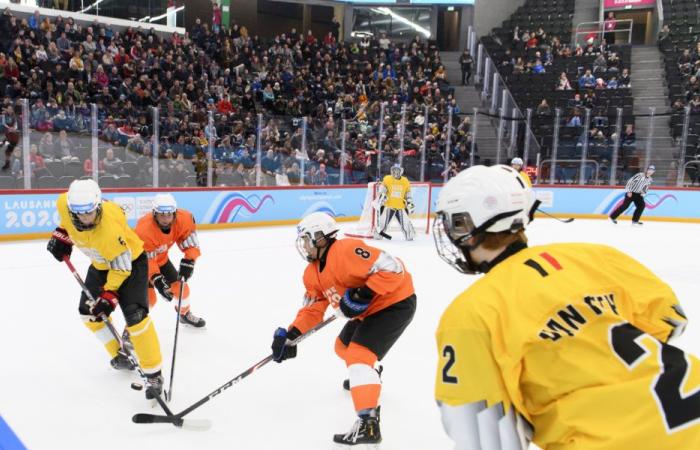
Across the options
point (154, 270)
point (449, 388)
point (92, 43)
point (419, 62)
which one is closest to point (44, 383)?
point (154, 270)

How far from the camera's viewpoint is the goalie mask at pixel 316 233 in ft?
8.71

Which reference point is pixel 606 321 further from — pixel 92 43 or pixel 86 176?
pixel 92 43

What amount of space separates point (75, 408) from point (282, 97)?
1238 cm

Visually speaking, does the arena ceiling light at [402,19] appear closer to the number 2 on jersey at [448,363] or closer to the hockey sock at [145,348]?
the hockey sock at [145,348]

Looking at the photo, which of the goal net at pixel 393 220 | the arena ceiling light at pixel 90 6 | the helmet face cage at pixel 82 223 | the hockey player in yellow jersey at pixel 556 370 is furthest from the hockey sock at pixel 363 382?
the arena ceiling light at pixel 90 6

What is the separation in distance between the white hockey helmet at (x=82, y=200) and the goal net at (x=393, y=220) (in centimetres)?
627

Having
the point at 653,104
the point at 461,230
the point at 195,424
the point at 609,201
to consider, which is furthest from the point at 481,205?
the point at 653,104

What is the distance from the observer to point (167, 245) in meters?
4.07

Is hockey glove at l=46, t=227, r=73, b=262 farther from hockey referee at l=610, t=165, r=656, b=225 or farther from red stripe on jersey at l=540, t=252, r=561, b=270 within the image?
hockey referee at l=610, t=165, r=656, b=225

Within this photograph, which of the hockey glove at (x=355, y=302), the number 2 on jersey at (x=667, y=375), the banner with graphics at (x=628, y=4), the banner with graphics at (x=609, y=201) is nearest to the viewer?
the number 2 on jersey at (x=667, y=375)

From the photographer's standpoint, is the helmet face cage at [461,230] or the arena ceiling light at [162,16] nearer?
the helmet face cage at [461,230]

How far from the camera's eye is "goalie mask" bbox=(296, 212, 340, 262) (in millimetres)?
2656

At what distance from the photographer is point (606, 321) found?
3.55ft

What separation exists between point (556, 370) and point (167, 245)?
3.43 m
